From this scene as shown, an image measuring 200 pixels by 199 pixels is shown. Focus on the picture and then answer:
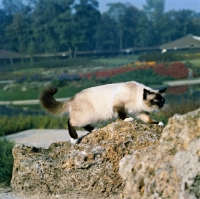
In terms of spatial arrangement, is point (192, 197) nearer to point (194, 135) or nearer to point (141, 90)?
point (194, 135)

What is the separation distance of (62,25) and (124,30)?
28.1 ft

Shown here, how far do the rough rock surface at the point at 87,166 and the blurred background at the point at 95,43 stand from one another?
27227 mm

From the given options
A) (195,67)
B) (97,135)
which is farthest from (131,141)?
(195,67)

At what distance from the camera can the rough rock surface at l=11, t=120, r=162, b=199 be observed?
557cm

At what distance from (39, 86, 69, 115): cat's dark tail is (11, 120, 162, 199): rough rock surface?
2.42 ft

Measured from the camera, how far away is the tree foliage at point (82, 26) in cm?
4997

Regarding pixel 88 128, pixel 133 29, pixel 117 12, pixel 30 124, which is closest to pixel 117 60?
pixel 133 29

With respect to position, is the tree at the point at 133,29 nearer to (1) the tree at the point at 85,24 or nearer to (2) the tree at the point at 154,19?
(2) the tree at the point at 154,19

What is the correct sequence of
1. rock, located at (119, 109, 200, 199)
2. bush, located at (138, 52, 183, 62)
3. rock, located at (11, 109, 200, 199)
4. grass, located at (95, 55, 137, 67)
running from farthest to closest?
grass, located at (95, 55, 137, 67), bush, located at (138, 52, 183, 62), rock, located at (11, 109, 200, 199), rock, located at (119, 109, 200, 199)

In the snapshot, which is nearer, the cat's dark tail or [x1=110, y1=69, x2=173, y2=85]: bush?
the cat's dark tail

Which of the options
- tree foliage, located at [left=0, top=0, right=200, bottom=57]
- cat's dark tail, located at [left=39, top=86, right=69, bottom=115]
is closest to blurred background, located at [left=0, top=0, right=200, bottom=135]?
tree foliage, located at [left=0, top=0, right=200, bottom=57]

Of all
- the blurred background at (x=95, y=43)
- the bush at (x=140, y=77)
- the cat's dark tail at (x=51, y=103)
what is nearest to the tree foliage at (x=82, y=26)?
the blurred background at (x=95, y=43)

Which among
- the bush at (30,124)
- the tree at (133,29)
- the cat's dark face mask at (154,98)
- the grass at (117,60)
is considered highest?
the cat's dark face mask at (154,98)

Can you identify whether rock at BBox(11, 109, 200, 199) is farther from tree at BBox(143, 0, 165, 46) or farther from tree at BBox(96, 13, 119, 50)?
tree at BBox(143, 0, 165, 46)
